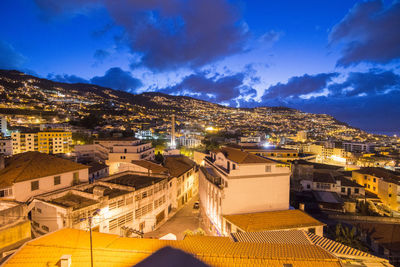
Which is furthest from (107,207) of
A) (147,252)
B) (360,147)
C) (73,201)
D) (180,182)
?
(360,147)

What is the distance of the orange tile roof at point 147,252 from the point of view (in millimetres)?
6629

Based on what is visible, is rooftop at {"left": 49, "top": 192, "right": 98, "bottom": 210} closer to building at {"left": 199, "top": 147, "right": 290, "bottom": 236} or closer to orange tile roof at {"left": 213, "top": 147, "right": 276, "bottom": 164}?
building at {"left": 199, "top": 147, "right": 290, "bottom": 236}

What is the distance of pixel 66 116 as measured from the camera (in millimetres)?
92562

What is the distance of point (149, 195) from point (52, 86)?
177 m

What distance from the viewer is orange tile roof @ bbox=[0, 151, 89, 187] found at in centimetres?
1369

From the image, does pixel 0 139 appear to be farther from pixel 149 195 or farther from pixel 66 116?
pixel 149 195

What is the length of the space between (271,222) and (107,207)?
10.9m

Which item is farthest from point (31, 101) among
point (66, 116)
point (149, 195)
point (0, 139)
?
point (149, 195)

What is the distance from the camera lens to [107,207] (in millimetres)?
12859

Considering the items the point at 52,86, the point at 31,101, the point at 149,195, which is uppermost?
the point at 52,86

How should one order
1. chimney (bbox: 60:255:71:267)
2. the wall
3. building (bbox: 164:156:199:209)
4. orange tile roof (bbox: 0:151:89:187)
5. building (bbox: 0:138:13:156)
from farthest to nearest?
building (bbox: 0:138:13:156) < building (bbox: 164:156:199:209) < orange tile roof (bbox: 0:151:89:187) < the wall < chimney (bbox: 60:255:71:267)

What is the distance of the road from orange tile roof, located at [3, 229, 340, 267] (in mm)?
8805

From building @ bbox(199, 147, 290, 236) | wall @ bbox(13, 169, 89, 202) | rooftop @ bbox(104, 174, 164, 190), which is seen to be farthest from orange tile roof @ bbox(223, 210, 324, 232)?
wall @ bbox(13, 169, 89, 202)

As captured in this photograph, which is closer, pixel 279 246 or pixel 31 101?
pixel 279 246
